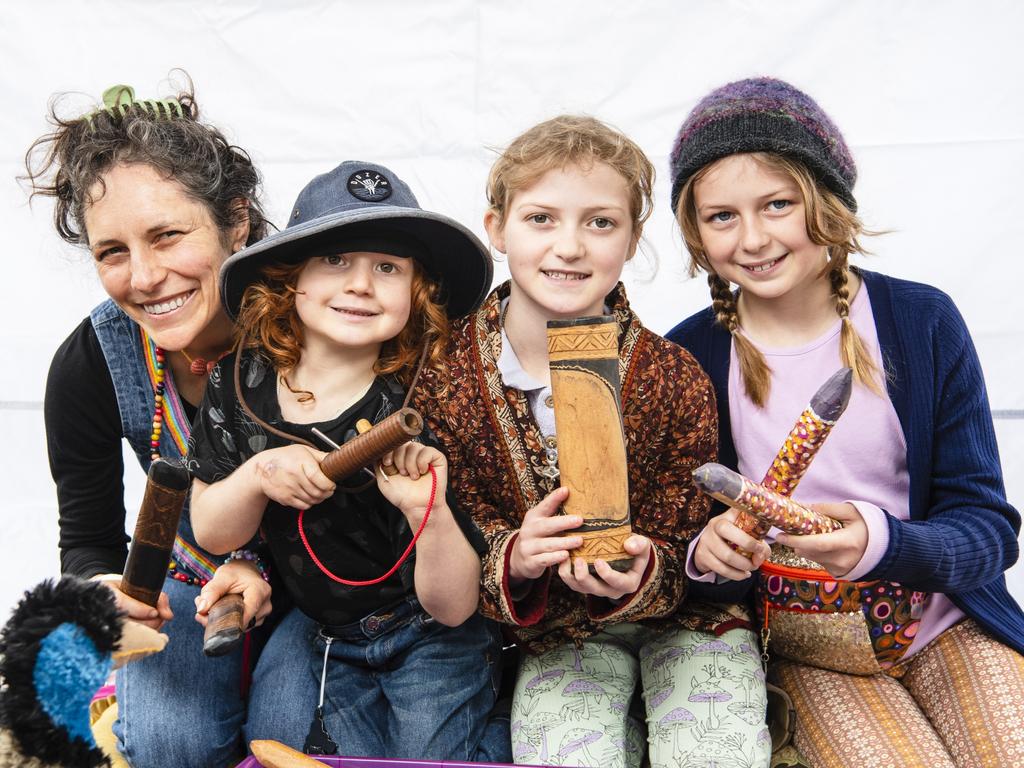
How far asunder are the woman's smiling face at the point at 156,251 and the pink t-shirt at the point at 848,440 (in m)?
1.20

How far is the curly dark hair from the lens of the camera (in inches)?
89.7

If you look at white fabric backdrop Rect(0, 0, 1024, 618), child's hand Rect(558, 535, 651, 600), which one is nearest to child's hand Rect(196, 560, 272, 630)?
child's hand Rect(558, 535, 651, 600)

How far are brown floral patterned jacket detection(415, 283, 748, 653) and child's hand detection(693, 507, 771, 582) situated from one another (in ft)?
0.43

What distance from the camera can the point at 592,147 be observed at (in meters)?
2.15

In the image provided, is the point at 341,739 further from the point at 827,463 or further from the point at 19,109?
the point at 19,109

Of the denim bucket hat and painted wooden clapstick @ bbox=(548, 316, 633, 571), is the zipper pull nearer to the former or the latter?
painted wooden clapstick @ bbox=(548, 316, 633, 571)

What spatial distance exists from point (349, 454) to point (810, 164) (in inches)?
42.4

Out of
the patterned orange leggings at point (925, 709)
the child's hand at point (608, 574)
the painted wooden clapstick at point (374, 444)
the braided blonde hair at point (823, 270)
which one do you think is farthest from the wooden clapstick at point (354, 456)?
the patterned orange leggings at point (925, 709)

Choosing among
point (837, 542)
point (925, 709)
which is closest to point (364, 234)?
point (837, 542)

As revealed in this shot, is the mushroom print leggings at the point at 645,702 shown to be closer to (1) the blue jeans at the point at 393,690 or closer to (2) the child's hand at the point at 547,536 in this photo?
(1) the blue jeans at the point at 393,690

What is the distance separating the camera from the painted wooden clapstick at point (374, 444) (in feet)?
5.88

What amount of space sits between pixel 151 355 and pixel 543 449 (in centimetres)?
89

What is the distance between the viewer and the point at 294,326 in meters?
2.25

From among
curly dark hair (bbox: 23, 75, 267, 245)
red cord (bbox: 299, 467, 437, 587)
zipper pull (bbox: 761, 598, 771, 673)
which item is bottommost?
zipper pull (bbox: 761, 598, 771, 673)
